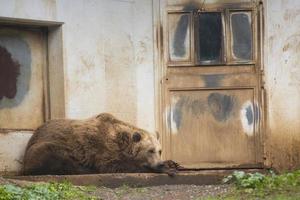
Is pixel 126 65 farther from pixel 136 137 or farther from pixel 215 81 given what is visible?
pixel 215 81

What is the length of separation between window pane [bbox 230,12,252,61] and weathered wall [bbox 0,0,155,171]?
1.08 meters

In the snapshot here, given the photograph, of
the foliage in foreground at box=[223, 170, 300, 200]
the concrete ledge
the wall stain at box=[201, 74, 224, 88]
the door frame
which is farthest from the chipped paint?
the foliage in foreground at box=[223, 170, 300, 200]

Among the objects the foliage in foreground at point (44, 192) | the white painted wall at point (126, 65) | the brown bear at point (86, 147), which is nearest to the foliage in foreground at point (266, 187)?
the foliage in foreground at point (44, 192)

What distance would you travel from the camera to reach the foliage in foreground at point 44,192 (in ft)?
23.5

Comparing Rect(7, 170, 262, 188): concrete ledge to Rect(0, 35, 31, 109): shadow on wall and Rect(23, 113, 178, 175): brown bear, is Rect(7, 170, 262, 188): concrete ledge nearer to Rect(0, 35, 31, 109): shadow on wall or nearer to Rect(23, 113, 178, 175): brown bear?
Rect(23, 113, 178, 175): brown bear

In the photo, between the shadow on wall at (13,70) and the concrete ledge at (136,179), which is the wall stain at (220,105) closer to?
the concrete ledge at (136,179)

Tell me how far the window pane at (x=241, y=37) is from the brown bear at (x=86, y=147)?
157 cm

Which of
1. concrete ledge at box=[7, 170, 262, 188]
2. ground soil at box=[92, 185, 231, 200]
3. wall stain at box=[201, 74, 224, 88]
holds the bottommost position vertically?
ground soil at box=[92, 185, 231, 200]

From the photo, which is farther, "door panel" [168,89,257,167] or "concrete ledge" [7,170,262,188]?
"door panel" [168,89,257,167]

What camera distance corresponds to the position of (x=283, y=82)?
10.6 m

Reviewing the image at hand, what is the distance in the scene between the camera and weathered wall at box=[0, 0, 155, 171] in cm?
1004

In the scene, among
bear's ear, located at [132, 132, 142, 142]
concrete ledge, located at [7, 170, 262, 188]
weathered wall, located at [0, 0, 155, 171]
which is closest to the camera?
concrete ledge, located at [7, 170, 262, 188]

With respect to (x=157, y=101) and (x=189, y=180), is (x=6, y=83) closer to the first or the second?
(x=157, y=101)

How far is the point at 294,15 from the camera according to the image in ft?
34.9
